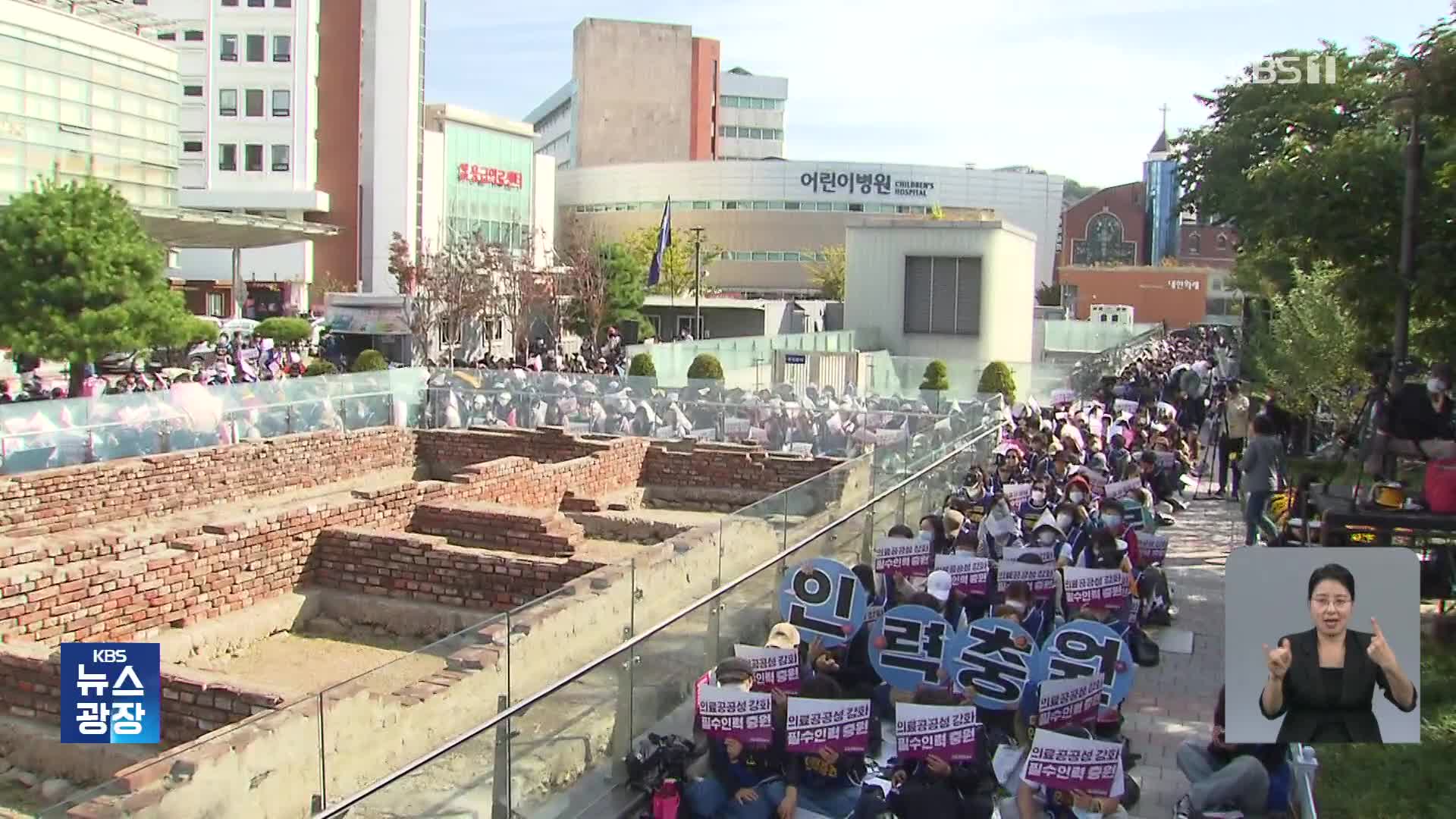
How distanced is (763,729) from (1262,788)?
275 centimetres

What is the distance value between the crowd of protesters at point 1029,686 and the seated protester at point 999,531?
0.02 metres

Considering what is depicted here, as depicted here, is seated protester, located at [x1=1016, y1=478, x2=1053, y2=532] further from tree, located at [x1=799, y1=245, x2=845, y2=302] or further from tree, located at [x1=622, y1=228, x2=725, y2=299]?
tree, located at [x1=799, y1=245, x2=845, y2=302]

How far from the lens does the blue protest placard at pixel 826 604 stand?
1003cm

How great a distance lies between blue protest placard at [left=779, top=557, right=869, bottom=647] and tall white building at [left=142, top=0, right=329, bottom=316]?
57.6 meters

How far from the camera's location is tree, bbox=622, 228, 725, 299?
255ft

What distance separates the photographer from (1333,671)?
640cm

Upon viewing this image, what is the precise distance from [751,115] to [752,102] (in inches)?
47.6

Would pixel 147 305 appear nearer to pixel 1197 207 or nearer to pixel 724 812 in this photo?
pixel 724 812

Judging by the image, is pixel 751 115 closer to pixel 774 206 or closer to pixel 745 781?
pixel 774 206

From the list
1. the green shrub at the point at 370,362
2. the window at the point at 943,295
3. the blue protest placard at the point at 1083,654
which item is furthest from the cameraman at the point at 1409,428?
the green shrub at the point at 370,362

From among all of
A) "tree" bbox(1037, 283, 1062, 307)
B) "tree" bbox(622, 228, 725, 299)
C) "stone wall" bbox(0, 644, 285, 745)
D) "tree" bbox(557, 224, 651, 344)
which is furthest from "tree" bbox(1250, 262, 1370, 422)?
"tree" bbox(1037, 283, 1062, 307)

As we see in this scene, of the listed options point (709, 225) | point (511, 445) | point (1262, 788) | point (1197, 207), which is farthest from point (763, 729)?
point (709, 225)

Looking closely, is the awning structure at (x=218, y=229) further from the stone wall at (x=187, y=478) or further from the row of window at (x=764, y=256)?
the row of window at (x=764, y=256)

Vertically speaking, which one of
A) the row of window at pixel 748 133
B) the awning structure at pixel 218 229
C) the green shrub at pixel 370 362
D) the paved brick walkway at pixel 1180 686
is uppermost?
the row of window at pixel 748 133
